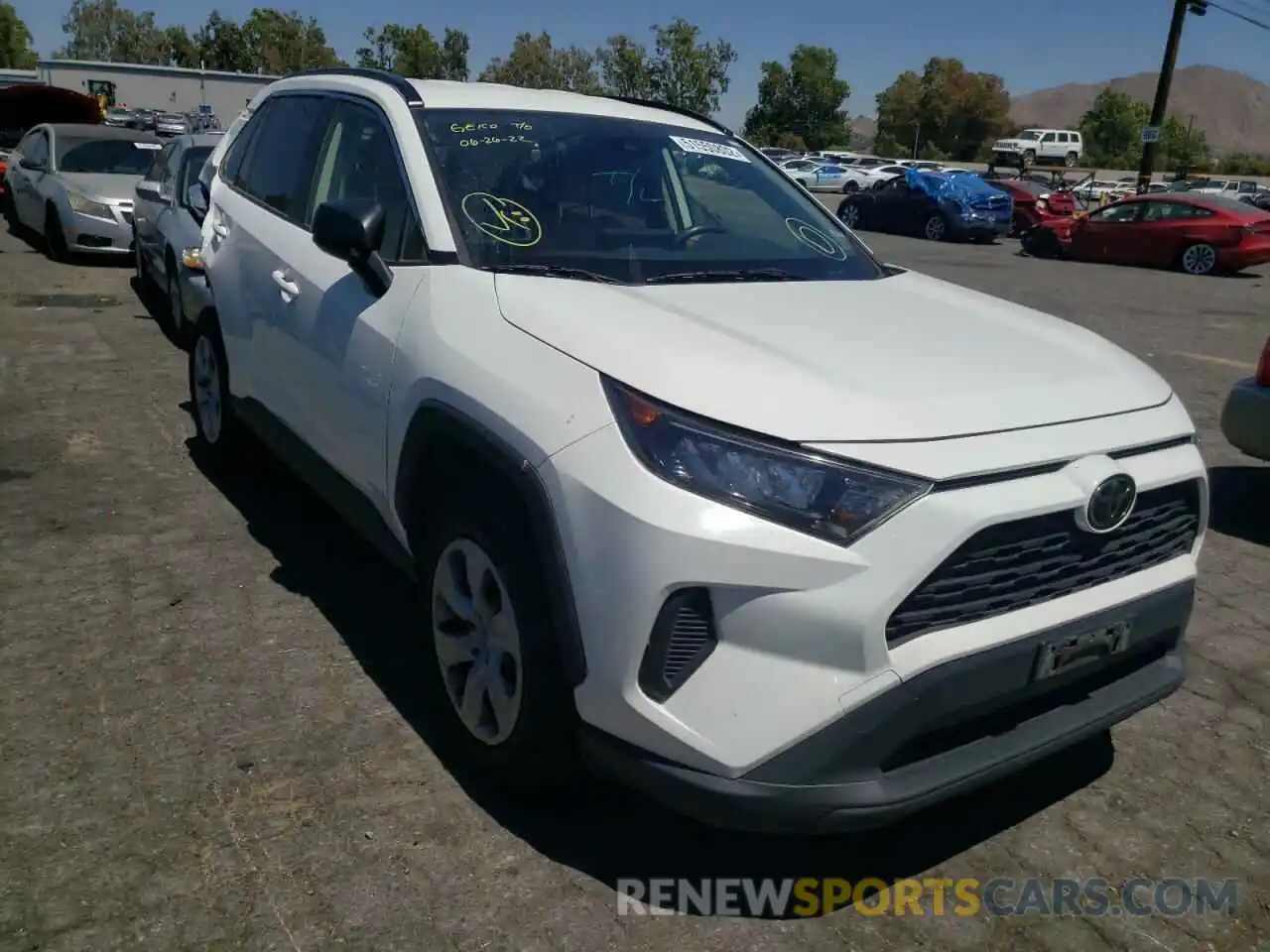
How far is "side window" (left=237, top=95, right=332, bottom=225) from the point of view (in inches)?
167

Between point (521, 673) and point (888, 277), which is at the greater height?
point (888, 277)

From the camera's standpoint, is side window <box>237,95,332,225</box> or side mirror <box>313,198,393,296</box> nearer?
side mirror <box>313,198,393,296</box>

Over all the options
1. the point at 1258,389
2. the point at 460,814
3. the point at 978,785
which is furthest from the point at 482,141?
the point at 1258,389

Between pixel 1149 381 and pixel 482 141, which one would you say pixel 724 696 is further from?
pixel 482 141

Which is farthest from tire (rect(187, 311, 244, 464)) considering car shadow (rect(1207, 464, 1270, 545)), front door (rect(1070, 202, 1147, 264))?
front door (rect(1070, 202, 1147, 264))

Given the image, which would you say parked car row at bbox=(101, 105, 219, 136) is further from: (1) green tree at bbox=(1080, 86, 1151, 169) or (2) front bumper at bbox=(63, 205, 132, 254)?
(1) green tree at bbox=(1080, 86, 1151, 169)

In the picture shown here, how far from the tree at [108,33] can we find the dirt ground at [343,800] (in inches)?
5660

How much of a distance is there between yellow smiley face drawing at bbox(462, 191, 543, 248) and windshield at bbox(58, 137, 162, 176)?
10.9m

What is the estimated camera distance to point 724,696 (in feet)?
7.34

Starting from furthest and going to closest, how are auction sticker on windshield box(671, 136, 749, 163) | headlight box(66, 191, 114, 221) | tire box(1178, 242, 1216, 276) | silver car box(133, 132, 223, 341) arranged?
tire box(1178, 242, 1216, 276) → headlight box(66, 191, 114, 221) → silver car box(133, 132, 223, 341) → auction sticker on windshield box(671, 136, 749, 163)

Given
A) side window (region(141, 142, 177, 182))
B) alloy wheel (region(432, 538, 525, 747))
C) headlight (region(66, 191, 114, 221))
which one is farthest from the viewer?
headlight (region(66, 191, 114, 221))

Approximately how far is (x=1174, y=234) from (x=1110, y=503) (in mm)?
19232

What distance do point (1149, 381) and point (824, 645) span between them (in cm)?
140

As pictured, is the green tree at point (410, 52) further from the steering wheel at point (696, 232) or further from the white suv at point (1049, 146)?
the steering wheel at point (696, 232)
